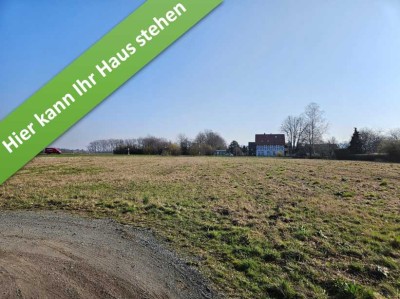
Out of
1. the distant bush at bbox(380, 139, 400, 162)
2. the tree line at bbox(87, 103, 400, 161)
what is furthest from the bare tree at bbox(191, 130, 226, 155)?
the distant bush at bbox(380, 139, 400, 162)

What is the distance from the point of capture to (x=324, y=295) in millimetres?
3936

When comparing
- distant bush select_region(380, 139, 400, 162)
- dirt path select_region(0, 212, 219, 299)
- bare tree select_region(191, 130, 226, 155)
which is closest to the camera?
dirt path select_region(0, 212, 219, 299)

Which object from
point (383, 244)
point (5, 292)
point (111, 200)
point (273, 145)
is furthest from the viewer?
point (273, 145)

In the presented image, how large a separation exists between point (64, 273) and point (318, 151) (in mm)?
81146

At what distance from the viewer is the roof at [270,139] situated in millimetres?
112375

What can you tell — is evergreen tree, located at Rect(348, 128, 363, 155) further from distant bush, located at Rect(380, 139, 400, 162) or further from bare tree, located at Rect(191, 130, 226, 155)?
bare tree, located at Rect(191, 130, 226, 155)

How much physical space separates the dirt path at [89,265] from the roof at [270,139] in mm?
110959

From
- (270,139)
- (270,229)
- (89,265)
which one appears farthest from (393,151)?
(270,139)

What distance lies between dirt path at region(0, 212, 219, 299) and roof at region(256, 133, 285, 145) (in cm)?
11096

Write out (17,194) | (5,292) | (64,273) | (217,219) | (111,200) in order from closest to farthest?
(5,292), (64,273), (217,219), (111,200), (17,194)

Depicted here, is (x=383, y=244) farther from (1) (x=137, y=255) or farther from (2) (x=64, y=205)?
(2) (x=64, y=205)

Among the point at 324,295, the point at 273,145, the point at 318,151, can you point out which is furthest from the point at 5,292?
the point at 273,145

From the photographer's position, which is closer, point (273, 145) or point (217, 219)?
point (217, 219)

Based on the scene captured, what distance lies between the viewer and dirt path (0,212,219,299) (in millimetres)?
3939
